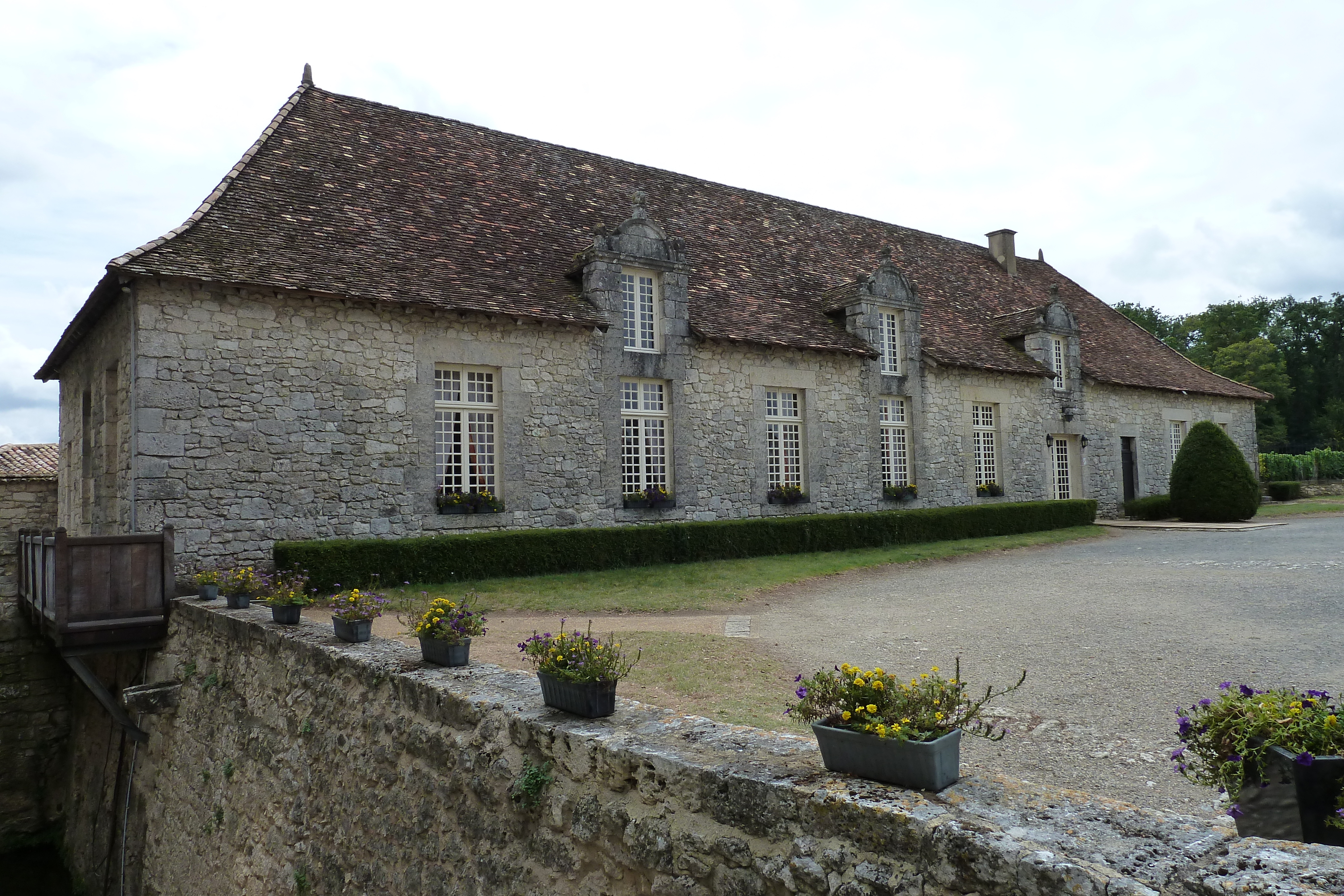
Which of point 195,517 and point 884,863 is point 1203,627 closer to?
point 884,863

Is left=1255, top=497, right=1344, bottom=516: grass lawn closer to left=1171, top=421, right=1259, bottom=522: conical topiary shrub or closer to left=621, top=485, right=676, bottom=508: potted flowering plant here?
left=1171, top=421, right=1259, bottom=522: conical topiary shrub

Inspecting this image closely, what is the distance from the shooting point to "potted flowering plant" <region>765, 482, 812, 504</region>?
16.6 metres

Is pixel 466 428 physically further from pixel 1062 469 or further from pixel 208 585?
pixel 1062 469

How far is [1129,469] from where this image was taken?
24.0 m

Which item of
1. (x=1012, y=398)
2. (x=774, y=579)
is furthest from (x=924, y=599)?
(x=1012, y=398)

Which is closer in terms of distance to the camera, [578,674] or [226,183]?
[578,674]

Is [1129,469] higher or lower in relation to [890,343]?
lower

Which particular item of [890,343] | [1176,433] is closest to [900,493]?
[890,343]

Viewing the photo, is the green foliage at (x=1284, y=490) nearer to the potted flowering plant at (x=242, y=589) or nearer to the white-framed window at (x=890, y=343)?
the white-framed window at (x=890, y=343)

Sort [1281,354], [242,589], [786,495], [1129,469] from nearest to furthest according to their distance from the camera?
[242,589] → [786,495] → [1129,469] → [1281,354]

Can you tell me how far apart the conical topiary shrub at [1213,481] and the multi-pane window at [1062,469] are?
2.79 metres

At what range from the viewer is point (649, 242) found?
15289 mm

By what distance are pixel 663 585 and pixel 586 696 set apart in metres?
8.23

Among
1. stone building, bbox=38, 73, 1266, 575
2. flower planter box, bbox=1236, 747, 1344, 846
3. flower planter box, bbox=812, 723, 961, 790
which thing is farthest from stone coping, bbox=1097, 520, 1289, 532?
flower planter box, bbox=812, 723, 961, 790
